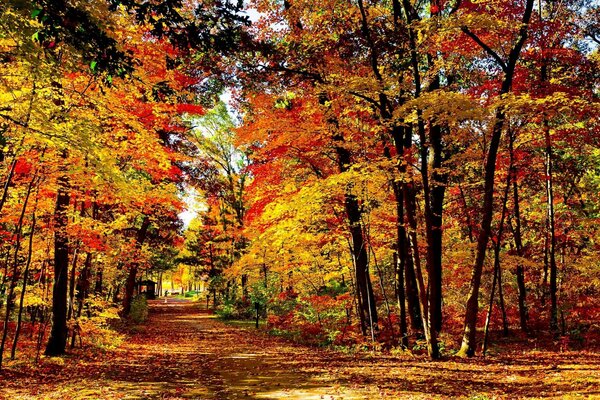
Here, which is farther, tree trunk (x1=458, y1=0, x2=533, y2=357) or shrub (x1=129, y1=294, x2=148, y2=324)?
shrub (x1=129, y1=294, x2=148, y2=324)

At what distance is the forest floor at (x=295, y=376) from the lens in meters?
7.09

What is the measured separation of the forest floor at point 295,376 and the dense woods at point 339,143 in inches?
47.0

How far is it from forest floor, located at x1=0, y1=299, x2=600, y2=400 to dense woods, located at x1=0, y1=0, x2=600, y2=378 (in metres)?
1.19

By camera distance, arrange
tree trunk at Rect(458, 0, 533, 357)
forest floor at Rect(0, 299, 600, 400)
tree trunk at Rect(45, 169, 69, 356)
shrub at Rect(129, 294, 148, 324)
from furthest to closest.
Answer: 1. shrub at Rect(129, 294, 148, 324)
2. tree trunk at Rect(45, 169, 69, 356)
3. tree trunk at Rect(458, 0, 533, 357)
4. forest floor at Rect(0, 299, 600, 400)

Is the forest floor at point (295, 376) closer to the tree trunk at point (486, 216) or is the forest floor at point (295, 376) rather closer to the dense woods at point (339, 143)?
Result: the tree trunk at point (486, 216)

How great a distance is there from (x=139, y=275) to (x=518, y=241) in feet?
120

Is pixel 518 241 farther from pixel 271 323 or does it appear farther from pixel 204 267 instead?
pixel 204 267

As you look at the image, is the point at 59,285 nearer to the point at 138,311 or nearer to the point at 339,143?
the point at 339,143

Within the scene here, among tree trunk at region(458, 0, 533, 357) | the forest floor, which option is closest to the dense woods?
tree trunk at region(458, 0, 533, 357)

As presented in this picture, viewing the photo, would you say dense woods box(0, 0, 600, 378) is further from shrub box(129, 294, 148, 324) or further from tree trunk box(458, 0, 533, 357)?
shrub box(129, 294, 148, 324)

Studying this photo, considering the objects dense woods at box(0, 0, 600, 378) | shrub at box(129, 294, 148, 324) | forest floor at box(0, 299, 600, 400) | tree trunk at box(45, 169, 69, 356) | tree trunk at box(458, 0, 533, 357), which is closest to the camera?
forest floor at box(0, 299, 600, 400)

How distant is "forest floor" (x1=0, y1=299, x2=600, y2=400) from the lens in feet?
23.2

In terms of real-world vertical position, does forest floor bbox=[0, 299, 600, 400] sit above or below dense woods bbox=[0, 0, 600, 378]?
below

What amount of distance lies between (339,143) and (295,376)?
659cm
